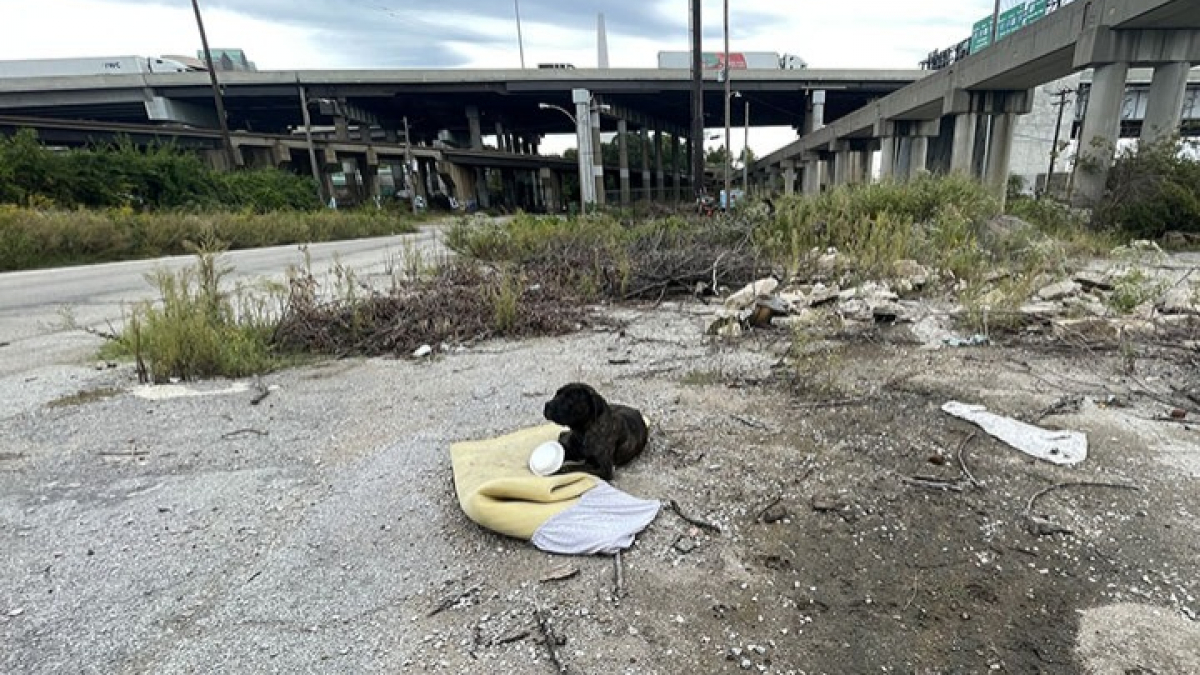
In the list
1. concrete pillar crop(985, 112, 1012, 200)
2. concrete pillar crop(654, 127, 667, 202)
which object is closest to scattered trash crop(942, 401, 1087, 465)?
concrete pillar crop(985, 112, 1012, 200)

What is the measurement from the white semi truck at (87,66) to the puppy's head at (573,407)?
5379cm

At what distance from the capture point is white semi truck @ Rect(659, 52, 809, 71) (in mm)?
42931

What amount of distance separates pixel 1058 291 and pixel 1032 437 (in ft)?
11.8

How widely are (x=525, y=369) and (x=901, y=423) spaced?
8.29 feet

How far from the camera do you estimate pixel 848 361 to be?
4.00 m

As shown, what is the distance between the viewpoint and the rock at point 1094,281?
212 inches

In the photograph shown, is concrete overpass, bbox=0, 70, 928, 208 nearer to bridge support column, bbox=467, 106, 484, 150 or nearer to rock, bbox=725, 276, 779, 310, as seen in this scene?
bridge support column, bbox=467, 106, 484, 150

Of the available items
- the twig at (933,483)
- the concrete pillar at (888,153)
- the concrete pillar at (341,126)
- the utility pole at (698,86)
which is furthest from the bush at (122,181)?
the concrete pillar at (888,153)

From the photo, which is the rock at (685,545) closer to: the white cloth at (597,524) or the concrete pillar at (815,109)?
the white cloth at (597,524)

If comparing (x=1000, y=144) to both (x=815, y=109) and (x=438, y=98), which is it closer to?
(x=815, y=109)

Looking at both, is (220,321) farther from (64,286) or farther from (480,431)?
(64,286)

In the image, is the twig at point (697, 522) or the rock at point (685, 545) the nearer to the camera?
the rock at point (685, 545)

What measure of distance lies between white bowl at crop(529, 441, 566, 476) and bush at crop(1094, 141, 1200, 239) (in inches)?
508

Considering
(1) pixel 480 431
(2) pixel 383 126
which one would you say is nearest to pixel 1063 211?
(1) pixel 480 431
